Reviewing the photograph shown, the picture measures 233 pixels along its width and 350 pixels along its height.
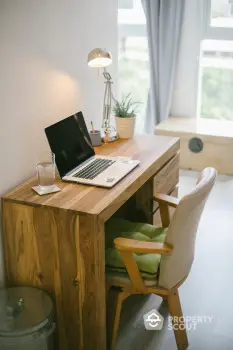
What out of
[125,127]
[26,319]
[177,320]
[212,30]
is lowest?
[177,320]

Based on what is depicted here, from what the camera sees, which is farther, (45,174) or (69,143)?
(69,143)

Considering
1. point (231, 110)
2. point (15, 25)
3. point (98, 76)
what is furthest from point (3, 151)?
point (231, 110)

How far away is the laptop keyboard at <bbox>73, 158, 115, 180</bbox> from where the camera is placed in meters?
2.42

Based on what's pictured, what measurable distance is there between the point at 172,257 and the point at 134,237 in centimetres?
37

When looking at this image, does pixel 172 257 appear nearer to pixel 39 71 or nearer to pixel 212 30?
pixel 39 71

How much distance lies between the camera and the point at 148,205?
2.71m

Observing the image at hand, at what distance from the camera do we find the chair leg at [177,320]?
2.29m

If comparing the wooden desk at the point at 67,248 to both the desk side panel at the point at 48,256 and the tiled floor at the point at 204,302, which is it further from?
the tiled floor at the point at 204,302

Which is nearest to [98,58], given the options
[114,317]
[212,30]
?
[114,317]

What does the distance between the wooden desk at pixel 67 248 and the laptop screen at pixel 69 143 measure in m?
0.15

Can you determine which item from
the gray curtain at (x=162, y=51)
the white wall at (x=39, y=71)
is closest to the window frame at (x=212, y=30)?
the gray curtain at (x=162, y=51)

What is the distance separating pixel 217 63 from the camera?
181 inches

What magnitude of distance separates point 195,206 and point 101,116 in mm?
1395

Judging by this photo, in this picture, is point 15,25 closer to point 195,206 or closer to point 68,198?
point 68,198
